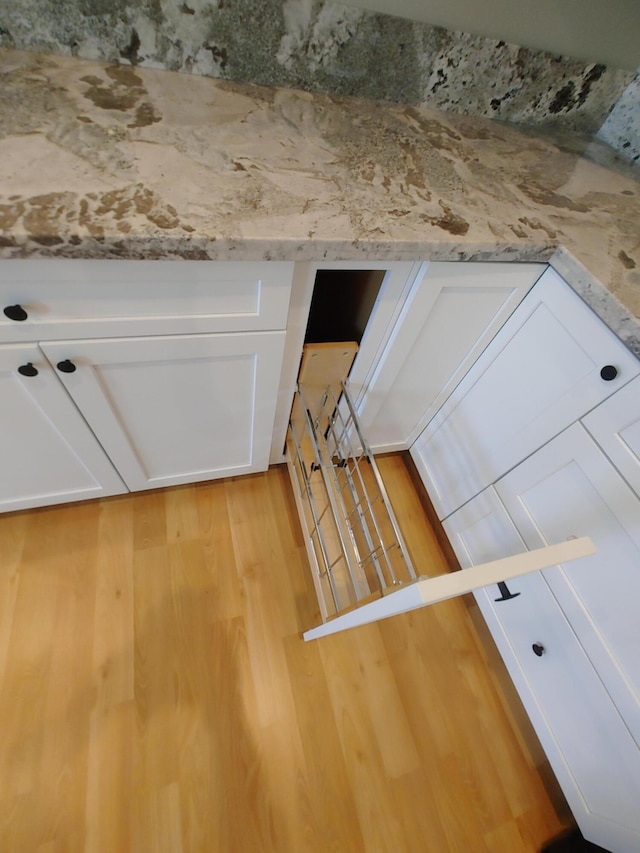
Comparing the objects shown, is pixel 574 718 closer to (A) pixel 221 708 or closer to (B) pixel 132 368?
(A) pixel 221 708

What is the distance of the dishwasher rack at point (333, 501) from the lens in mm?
958

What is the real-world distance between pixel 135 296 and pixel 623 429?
0.94m

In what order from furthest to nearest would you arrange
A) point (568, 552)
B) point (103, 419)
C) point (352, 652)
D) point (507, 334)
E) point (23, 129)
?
point (352, 652)
point (507, 334)
point (103, 419)
point (23, 129)
point (568, 552)

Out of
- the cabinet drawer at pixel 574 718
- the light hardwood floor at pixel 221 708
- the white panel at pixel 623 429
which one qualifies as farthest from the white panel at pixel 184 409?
the cabinet drawer at pixel 574 718

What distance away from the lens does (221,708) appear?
1028 millimetres

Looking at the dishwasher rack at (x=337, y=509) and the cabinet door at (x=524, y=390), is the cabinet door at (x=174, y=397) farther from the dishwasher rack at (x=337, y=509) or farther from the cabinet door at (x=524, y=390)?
the cabinet door at (x=524, y=390)

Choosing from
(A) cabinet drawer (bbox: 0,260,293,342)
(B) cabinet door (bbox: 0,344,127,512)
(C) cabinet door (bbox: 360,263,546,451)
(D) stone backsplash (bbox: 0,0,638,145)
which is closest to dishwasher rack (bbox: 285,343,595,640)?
(C) cabinet door (bbox: 360,263,546,451)

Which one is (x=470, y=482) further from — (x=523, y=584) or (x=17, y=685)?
(x=17, y=685)

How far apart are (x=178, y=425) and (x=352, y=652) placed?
84 cm

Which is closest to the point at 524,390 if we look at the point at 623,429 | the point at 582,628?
the point at 623,429

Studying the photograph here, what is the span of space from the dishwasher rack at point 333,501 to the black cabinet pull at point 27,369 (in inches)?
22.7

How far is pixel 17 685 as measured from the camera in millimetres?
995

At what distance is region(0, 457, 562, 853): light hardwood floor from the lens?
0.91 meters

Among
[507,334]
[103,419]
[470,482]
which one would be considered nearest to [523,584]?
[470,482]
